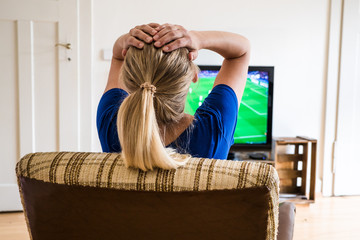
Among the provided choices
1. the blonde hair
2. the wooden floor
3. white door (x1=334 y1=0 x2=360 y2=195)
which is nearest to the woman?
the blonde hair

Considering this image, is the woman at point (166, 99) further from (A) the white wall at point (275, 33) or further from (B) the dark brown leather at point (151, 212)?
(A) the white wall at point (275, 33)

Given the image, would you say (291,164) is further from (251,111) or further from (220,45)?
(220,45)

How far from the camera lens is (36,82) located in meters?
2.63

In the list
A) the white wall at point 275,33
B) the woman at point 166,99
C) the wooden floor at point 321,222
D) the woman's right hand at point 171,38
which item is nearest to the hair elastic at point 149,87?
the woman at point 166,99

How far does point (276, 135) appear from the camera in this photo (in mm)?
3057

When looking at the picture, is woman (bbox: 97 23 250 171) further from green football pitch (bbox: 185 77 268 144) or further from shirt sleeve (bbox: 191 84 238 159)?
green football pitch (bbox: 185 77 268 144)

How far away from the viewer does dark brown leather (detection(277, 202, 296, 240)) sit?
3.00ft

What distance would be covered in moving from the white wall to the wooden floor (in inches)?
21.7

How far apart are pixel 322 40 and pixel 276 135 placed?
1037 millimetres

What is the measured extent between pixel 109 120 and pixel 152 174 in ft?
1.13

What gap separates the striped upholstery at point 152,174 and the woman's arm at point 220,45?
303 mm

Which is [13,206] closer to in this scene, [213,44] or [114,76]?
[114,76]

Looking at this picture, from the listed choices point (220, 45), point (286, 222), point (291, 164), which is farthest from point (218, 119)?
point (291, 164)

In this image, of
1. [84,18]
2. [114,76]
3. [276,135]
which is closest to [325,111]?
[276,135]
